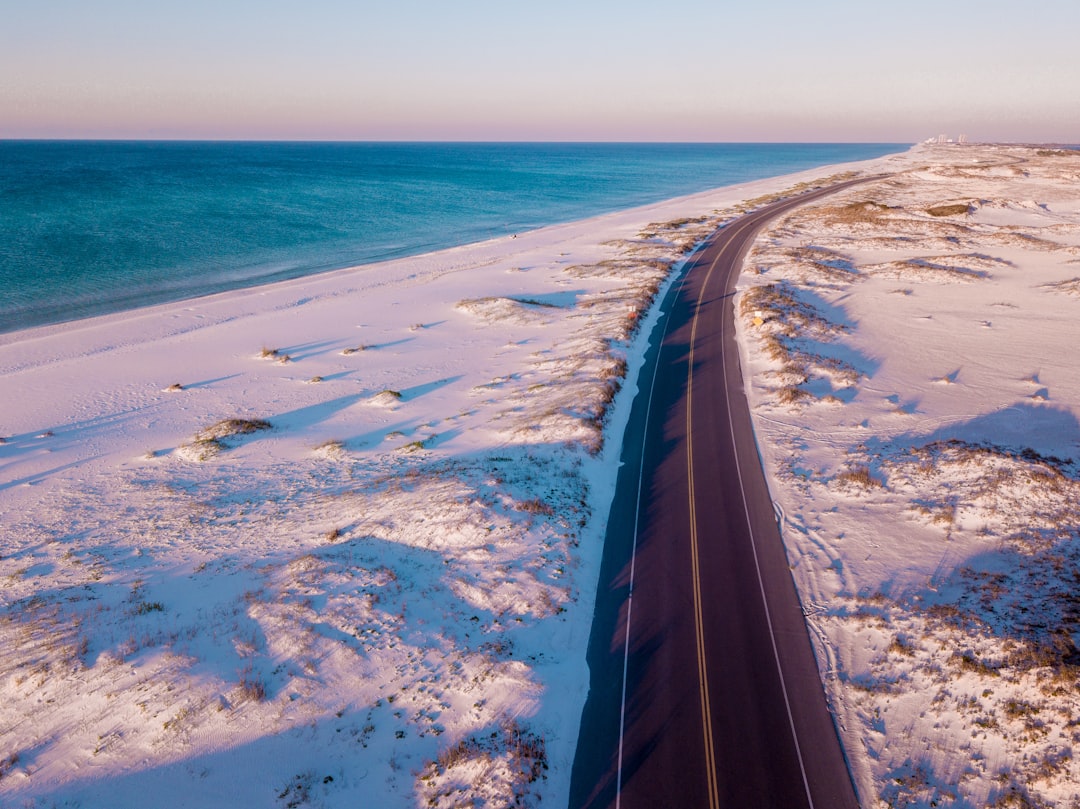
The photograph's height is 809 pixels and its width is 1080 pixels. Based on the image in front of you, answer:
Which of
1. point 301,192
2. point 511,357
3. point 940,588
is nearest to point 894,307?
point 511,357

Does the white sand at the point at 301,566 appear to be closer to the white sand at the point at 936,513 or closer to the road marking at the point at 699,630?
the road marking at the point at 699,630

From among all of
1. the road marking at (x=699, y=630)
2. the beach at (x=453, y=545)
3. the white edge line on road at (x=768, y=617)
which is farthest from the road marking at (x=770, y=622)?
the road marking at (x=699, y=630)

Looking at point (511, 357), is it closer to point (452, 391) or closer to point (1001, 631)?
point (452, 391)

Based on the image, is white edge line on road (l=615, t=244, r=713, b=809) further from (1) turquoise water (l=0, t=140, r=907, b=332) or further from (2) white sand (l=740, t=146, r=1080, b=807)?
(1) turquoise water (l=0, t=140, r=907, b=332)

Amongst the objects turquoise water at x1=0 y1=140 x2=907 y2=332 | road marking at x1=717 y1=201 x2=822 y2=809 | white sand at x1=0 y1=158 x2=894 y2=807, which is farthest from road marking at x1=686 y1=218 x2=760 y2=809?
turquoise water at x1=0 y1=140 x2=907 y2=332

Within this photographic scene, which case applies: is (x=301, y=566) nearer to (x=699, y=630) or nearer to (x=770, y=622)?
(x=699, y=630)
